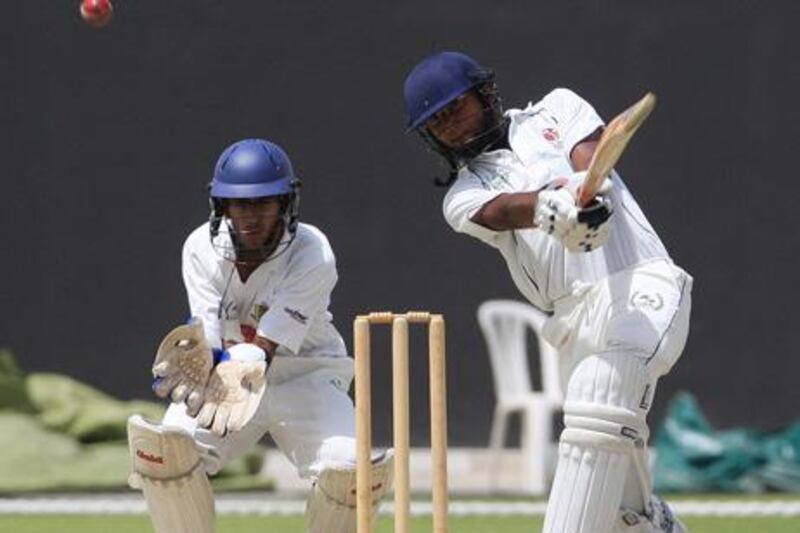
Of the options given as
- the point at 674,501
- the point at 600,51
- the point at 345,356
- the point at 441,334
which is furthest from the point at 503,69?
the point at 441,334

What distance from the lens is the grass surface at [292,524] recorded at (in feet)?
24.1

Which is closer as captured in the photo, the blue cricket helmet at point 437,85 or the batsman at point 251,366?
the blue cricket helmet at point 437,85

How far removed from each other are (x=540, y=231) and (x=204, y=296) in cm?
89

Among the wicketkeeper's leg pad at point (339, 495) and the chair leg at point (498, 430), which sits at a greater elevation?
the wicketkeeper's leg pad at point (339, 495)

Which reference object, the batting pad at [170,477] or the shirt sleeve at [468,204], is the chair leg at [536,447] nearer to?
the batting pad at [170,477]

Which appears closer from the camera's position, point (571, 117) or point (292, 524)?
point (571, 117)

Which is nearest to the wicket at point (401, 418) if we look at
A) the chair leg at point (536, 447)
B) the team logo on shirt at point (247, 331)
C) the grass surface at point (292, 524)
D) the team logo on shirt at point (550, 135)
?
the team logo on shirt at point (550, 135)

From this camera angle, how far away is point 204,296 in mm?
5648

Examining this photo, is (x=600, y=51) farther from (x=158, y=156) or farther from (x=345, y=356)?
(x=345, y=356)

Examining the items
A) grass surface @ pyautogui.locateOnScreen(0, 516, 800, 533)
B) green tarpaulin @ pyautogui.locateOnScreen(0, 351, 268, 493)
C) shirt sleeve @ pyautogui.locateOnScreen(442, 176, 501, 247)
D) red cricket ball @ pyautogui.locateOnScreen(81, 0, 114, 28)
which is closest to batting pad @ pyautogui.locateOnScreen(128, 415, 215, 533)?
shirt sleeve @ pyautogui.locateOnScreen(442, 176, 501, 247)

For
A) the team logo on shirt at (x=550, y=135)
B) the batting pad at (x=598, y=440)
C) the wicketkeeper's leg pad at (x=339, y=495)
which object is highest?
the team logo on shirt at (x=550, y=135)

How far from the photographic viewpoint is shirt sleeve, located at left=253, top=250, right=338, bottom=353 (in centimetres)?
554

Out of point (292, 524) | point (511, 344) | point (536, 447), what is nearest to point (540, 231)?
point (292, 524)

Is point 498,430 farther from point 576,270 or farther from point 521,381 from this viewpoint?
point 576,270
